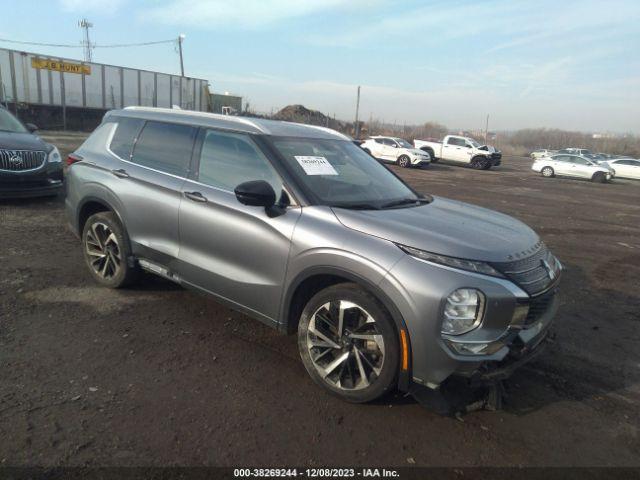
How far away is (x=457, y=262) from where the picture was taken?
2.66m

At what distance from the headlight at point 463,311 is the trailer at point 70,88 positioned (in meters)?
33.6

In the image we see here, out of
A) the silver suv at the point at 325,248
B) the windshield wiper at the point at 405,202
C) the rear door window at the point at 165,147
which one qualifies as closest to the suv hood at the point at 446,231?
the silver suv at the point at 325,248

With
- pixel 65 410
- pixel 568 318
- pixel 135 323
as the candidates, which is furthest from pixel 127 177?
pixel 568 318

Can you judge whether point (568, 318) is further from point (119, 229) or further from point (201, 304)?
point (119, 229)

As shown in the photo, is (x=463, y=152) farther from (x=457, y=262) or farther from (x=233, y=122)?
(x=457, y=262)

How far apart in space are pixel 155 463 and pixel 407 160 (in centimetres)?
2379

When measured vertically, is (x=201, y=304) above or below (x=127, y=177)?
below

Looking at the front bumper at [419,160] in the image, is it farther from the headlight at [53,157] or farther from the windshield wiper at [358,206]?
the windshield wiper at [358,206]

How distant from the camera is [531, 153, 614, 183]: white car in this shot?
26578 millimetres

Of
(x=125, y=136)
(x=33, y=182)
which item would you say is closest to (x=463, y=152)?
(x=33, y=182)

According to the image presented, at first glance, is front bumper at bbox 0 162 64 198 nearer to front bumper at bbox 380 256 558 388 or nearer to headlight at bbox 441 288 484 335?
front bumper at bbox 380 256 558 388

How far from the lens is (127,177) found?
13.9 feet

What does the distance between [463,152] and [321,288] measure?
28540mm

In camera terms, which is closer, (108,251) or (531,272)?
(531,272)
